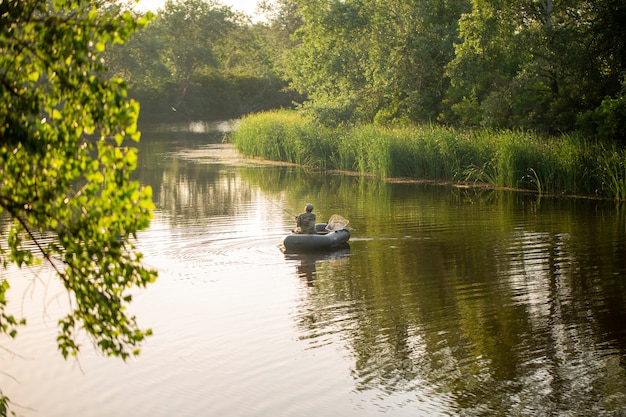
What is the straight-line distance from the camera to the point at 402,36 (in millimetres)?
34938

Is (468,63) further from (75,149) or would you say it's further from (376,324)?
(75,149)

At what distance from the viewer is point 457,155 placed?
28.9 m

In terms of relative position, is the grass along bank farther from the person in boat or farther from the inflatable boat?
the person in boat

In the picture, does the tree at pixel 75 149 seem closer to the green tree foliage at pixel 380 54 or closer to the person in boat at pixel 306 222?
the person in boat at pixel 306 222

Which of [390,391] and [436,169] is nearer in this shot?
[390,391]

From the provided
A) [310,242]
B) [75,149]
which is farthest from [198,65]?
[75,149]

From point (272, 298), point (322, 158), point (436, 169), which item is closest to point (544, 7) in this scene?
point (436, 169)

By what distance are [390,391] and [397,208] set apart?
13945 mm

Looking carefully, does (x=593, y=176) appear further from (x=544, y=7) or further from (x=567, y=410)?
(x=567, y=410)

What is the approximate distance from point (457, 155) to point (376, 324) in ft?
57.0

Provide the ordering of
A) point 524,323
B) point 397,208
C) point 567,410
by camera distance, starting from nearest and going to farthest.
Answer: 1. point 567,410
2. point 524,323
3. point 397,208

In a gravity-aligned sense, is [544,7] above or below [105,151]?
above

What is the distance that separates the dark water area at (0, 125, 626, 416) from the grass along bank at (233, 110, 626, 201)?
1.97 meters

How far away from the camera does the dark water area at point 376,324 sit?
949cm
